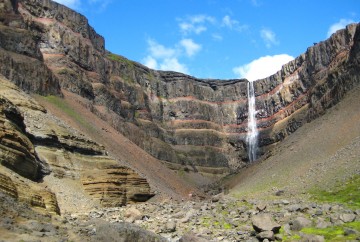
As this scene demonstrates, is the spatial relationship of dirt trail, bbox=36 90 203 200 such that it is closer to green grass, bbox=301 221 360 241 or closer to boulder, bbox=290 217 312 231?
boulder, bbox=290 217 312 231

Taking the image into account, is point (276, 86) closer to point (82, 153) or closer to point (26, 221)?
point (82, 153)

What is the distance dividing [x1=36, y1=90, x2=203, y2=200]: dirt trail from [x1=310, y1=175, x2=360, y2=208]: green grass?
26.4 m

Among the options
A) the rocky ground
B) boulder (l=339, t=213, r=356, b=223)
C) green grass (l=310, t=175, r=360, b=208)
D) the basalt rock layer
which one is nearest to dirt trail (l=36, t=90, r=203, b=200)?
the basalt rock layer

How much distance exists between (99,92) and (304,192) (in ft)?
219

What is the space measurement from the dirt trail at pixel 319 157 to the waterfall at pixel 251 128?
140 ft

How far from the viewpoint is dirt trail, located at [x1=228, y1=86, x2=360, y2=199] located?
46153 millimetres

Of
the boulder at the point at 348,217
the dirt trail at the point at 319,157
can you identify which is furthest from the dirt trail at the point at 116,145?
the boulder at the point at 348,217

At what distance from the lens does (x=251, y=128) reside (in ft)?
428

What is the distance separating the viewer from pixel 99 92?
326ft

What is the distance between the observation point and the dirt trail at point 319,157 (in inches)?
1817

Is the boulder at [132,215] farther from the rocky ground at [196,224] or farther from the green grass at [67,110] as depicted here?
the green grass at [67,110]

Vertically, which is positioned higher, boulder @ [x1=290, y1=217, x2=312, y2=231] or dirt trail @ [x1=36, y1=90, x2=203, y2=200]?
dirt trail @ [x1=36, y1=90, x2=203, y2=200]

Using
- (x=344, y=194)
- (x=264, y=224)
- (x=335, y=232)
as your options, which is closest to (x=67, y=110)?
(x=344, y=194)

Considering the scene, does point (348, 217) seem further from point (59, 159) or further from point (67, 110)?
point (67, 110)
